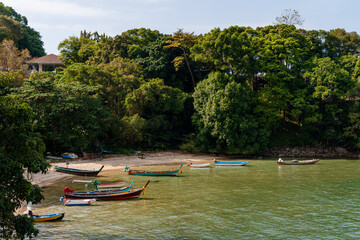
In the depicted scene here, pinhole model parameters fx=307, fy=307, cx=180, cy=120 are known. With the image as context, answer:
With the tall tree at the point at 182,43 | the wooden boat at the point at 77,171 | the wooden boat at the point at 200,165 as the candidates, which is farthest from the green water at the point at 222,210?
the tall tree at the point at 182,43

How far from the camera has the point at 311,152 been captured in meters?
53.7

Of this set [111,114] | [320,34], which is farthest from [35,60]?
[320,34]

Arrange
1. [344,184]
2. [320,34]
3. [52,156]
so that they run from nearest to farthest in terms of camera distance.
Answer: [344,184], [52,156], [320,34]

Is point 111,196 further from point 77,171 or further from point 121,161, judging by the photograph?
point 121,161

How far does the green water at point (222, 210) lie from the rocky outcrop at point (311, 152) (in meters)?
20.0

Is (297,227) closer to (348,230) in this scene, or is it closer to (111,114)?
(348,230)

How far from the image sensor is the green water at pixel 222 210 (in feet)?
54.1

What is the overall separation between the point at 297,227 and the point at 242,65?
35.7 metres

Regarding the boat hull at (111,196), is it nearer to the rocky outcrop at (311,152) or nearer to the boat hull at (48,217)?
the boat hull at (48,217)

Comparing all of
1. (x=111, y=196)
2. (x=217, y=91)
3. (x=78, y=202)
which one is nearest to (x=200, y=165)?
(x=217, y=91)

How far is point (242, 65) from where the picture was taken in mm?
49594

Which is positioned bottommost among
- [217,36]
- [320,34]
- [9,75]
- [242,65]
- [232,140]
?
[232,140]

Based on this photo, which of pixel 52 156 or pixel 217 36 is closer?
pixel 52 156

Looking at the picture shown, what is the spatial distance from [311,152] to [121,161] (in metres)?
33.2
